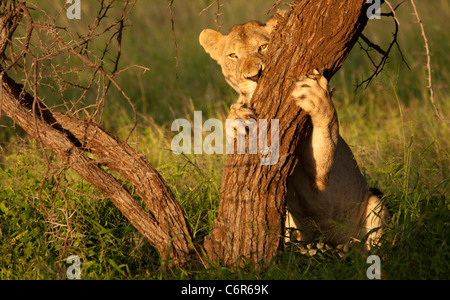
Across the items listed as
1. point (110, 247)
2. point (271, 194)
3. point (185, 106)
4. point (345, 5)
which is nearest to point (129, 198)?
point (110, 247)

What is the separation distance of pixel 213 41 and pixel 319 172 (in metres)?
1.69

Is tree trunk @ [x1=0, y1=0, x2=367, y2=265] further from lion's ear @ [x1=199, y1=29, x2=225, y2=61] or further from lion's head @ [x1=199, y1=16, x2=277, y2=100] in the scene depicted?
lion's ear @ [x1=199, y1=29, x2=225, y2=61]

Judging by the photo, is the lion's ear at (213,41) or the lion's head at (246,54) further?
the lion's ear at (213,41)

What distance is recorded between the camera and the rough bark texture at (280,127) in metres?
3.20

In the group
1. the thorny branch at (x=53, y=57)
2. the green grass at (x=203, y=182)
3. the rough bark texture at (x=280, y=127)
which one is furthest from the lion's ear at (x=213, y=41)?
the rough bark texture at (x=280, y=127)

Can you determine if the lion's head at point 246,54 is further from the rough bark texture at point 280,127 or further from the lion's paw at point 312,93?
the lion's paw at point 312,93

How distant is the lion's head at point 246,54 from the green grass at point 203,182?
59cm

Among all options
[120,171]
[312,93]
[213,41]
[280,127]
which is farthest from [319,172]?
[213,41]

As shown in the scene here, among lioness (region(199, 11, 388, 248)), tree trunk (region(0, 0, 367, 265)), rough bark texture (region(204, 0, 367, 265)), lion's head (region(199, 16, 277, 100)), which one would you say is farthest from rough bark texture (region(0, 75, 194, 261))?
lion's head (region(199, 16, 277, 100))

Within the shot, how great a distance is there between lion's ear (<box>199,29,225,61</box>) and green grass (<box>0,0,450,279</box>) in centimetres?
78

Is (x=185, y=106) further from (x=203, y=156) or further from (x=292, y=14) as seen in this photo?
(x=292, y=14)

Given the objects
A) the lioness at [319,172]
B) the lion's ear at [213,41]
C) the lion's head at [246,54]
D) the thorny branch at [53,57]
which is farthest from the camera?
the lion's ear at [213,41]

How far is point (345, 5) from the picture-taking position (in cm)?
312
